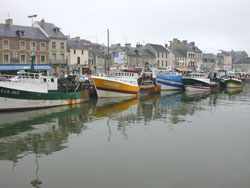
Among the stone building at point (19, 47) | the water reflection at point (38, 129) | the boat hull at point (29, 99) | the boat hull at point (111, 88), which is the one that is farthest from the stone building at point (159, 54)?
the water reflection at point (38, 129)

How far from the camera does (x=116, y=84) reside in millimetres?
29906

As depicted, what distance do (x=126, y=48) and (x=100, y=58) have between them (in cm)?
787

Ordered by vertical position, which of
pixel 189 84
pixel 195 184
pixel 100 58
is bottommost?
pixel 195 184

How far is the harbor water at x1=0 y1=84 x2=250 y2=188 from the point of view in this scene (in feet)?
29.8

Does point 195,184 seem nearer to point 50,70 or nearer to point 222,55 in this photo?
point 50,70

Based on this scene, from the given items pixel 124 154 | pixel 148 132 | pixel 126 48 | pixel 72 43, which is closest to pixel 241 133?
pixel 148 132

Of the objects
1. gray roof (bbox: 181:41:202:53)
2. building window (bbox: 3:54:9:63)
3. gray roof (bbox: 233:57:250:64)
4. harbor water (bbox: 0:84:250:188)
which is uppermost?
gray roof (bbox: 181:41:202:53)

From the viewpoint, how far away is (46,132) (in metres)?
15.0

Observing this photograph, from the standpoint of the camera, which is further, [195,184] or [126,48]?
[126,48]

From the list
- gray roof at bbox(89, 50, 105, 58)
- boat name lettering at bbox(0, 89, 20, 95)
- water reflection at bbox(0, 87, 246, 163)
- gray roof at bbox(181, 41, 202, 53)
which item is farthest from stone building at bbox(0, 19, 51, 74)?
gray roof at bbox(181, 41, 202, 53)

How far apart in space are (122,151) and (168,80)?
110ft

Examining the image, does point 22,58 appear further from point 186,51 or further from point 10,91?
point 186,51

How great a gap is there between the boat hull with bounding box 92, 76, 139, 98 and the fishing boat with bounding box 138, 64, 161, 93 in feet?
21.8

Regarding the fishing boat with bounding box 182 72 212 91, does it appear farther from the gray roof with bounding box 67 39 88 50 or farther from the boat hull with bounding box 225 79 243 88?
the gray roof with bounding box 67 39 88 50
